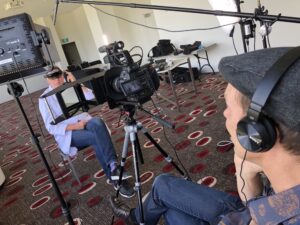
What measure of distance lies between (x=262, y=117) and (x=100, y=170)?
245 centimetres

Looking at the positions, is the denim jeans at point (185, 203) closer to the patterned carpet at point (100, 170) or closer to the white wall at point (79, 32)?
the patterned carpet at point (100, 170)

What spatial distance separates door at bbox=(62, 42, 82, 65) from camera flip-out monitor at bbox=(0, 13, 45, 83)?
1048 centimetres

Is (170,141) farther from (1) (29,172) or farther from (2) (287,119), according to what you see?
(2) (287,119)

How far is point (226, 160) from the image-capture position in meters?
2.35

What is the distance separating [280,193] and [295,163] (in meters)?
0.08

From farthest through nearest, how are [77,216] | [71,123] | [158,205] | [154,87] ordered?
[71,123], [77,216], [154,87], [158,205]

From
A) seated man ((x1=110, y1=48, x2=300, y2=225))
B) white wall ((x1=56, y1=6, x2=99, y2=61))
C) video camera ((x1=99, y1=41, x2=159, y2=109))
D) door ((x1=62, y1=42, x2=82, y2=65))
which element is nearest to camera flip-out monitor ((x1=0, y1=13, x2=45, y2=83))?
video camera ((x1=99, y1=41, x2=159, y2=109))

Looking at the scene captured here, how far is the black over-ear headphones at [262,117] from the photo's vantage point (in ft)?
1.82

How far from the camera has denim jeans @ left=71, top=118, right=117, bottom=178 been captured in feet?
8.13

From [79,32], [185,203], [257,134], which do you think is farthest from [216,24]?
[79,32]

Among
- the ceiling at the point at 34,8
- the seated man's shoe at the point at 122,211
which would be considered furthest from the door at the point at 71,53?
the seated man's shoe at the point at 122,211

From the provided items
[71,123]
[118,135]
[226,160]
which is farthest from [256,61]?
[118,135]

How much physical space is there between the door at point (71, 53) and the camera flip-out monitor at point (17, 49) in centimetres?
1048

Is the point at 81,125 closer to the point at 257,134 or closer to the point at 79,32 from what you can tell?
the point at 257,134
